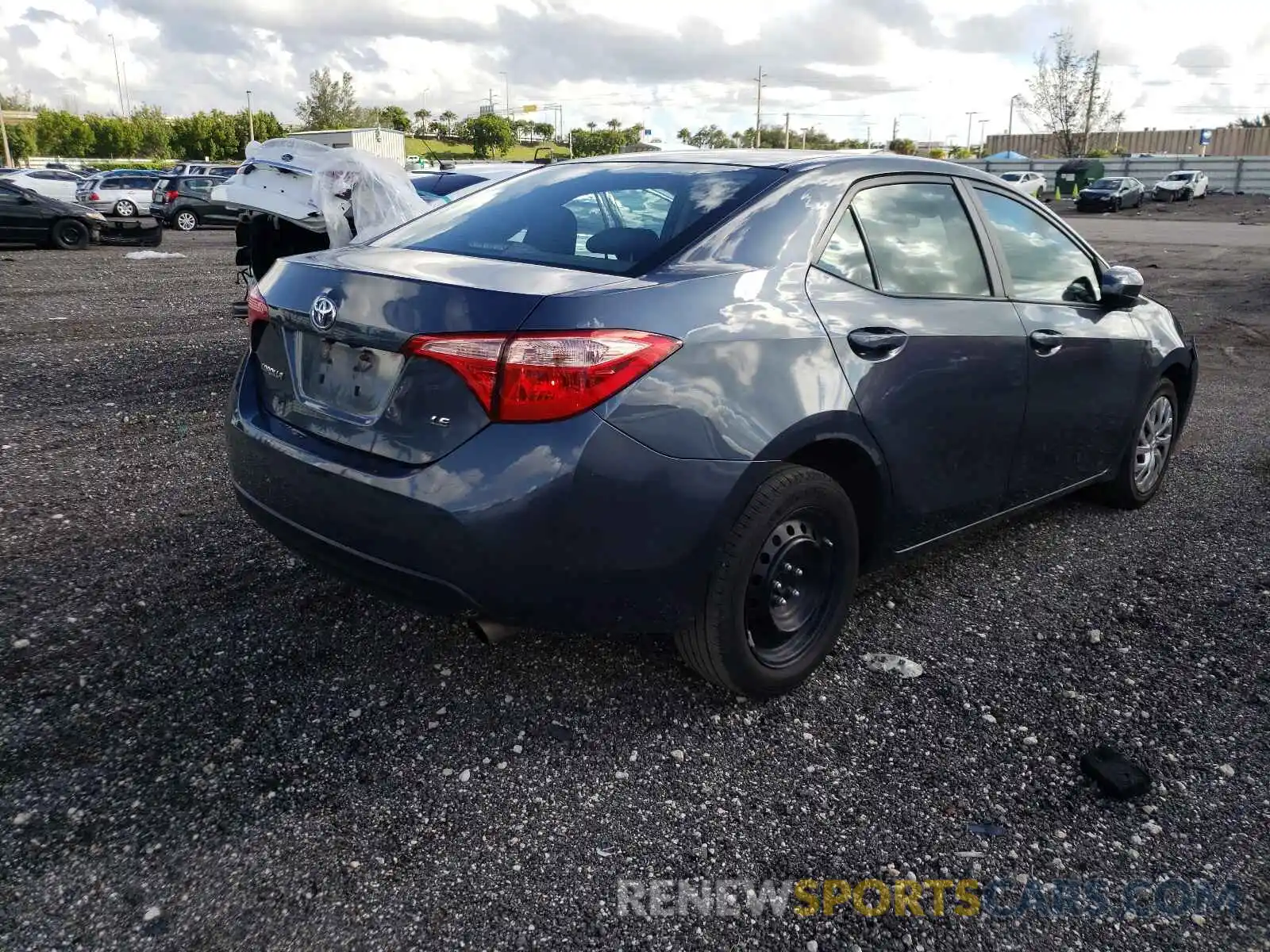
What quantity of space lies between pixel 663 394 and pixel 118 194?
98.0 feet

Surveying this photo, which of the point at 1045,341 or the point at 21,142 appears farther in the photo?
the point at 21,142

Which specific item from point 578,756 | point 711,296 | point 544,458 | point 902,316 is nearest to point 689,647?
point 578,756

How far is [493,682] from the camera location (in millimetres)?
3121

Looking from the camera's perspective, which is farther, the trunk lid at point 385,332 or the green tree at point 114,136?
the green tree at point 114,136

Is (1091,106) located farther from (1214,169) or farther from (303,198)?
(303,198)

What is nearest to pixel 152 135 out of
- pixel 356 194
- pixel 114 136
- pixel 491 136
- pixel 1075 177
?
pixel 114 136

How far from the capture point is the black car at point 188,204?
26.2 metres

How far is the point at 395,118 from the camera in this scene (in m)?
107

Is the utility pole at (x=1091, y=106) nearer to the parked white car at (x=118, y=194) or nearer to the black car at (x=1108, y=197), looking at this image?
the black car at (x=1108, y=197)

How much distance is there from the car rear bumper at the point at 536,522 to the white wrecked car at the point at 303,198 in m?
5.91

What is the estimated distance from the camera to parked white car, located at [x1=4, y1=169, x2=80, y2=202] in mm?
29812

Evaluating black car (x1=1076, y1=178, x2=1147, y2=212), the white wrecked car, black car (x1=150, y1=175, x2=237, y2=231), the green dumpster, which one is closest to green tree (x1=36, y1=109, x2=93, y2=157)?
black car (x1=150, y1=175, x2=237, y2=231)

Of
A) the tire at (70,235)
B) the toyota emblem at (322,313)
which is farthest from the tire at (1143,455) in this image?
the tire at (70,235)

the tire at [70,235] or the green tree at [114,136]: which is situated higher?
the green tree at [114,136]
